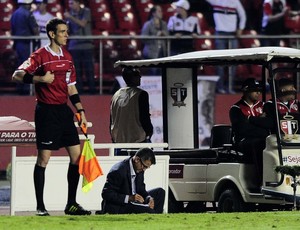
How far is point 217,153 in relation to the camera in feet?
51.6

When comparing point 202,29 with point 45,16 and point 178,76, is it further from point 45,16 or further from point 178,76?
point 178,76

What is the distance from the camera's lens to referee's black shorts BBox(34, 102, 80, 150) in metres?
13.0

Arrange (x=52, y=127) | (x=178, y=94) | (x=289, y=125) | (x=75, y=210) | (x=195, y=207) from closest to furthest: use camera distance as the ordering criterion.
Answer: (x=52, y=127) → (x=75, y=210) → (x=289, y=125) → (x=195, y=207) → (x=178, y=94)

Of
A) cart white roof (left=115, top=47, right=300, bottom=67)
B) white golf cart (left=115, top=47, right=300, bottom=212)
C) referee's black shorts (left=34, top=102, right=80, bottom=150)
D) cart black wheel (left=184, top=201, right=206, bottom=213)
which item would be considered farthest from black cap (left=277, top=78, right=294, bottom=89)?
referee's black shorts (left=34, top=102, right=80, bottom=150)

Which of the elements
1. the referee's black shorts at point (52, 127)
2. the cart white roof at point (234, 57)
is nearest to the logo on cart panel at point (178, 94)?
the cart white roof at point (234, 57)

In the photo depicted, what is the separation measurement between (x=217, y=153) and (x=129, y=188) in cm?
209

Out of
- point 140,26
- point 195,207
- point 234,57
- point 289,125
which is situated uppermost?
point 140,26

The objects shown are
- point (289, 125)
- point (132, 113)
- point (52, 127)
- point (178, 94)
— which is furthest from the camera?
point (178, 94)

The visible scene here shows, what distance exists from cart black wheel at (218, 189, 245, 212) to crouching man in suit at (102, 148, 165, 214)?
4.19 feet

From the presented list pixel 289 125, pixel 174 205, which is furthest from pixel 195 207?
pixel 289 125

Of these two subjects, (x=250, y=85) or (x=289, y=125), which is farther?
(x=250, y=85)

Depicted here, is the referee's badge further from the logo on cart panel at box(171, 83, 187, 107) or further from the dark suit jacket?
the logo on cart panel at box(171, 83, 187, 107)

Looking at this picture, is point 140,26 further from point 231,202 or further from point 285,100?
point 231,202

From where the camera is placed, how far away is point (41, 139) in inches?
514
